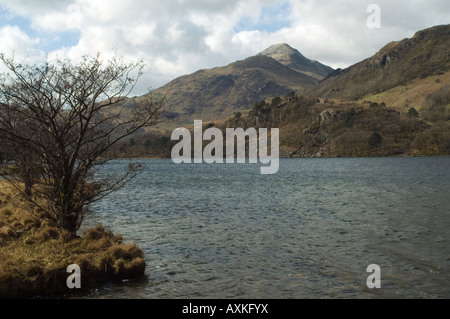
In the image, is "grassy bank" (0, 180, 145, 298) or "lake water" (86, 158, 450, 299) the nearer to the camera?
"grassy bank" (0, 180, 145, 298)

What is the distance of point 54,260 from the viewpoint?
590 inches

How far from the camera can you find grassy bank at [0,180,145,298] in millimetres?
13547

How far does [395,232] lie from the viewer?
2525cm

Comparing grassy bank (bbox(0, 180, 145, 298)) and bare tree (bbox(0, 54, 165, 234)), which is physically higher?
bare tree (bbox(0, 54, 165, 234))

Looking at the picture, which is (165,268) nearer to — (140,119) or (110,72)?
(140,119)

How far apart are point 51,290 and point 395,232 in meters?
22.0

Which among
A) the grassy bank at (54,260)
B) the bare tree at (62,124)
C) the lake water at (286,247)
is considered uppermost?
the bare tree at (62,124)

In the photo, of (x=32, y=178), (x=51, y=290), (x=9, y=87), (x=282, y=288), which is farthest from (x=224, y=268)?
(x=9, y=87)

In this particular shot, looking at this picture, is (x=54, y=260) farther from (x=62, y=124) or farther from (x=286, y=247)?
(x=286, y=247)

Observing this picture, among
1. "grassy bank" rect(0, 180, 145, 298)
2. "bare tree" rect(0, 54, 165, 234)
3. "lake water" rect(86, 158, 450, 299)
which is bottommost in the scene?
"lake water" rect(86, 158, 450, 299)

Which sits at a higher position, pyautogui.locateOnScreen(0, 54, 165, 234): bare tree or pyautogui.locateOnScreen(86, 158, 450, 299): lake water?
pyautogui.locateOnScreen(0, 54, 165, 234): bare tree

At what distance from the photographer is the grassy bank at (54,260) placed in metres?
13.5

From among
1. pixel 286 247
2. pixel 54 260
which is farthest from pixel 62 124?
pixel 286 247
